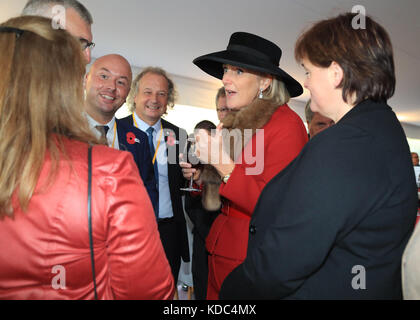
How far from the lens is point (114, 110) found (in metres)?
2.10

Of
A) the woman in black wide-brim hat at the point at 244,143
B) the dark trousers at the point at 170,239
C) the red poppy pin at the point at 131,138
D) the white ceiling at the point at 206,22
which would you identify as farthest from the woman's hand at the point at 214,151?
the white ceiling at the point at 206,22

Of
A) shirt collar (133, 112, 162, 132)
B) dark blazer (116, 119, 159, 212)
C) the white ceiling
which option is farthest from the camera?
the white ceiling

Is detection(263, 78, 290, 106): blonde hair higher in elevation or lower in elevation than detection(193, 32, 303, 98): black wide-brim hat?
lower

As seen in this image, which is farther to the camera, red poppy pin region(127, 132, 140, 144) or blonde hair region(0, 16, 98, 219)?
red poppy pin region(127, 132, 140, 144)

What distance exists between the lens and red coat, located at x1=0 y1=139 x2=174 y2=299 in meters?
0.70

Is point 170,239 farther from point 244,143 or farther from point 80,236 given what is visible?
point 80,236

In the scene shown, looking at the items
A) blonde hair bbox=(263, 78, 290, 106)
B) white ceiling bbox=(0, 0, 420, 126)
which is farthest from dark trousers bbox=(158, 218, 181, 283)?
white ceiling bbox=(0, 0, 420, 126)

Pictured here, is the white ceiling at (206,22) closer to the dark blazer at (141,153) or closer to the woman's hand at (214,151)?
the dark blazer at (141,153)

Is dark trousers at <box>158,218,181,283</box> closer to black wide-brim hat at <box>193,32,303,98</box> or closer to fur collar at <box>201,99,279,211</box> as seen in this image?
fur collar at <box>201,99,279,211</box>

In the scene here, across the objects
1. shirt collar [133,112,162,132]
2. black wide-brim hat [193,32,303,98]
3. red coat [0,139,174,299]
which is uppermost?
black wide-brim hat [193,32,303,98]

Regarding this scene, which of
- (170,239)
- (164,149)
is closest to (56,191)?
(170,239)
